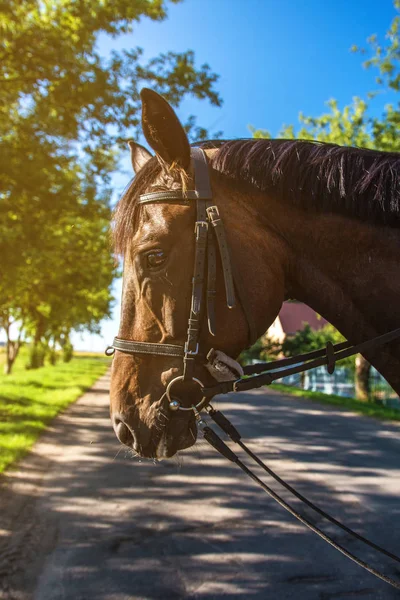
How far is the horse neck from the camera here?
1849 millimetres

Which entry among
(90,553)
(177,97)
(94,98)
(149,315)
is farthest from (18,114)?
(149,315)

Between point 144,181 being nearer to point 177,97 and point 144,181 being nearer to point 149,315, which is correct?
point 149,315

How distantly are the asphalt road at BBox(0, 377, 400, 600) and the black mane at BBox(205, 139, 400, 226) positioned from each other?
1.32 meters

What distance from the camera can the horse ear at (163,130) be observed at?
1.85 metres

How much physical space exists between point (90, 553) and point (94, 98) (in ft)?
26.2

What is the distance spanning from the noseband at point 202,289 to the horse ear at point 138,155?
2.25ft

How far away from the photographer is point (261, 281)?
193 centimetres

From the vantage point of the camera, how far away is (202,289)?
189 cm

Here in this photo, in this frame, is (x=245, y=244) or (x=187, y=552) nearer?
(x=245, y=244)

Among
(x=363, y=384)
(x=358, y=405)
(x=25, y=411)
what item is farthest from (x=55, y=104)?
(x=363, y=384)

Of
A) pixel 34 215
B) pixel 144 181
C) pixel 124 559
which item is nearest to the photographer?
pixel 144 181

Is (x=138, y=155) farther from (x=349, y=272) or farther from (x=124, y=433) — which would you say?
(x=124, y=433)

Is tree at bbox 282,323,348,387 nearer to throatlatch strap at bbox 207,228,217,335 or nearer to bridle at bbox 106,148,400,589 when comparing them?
bridle at bbox 106,148,400,589

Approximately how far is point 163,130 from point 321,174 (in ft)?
2.22
